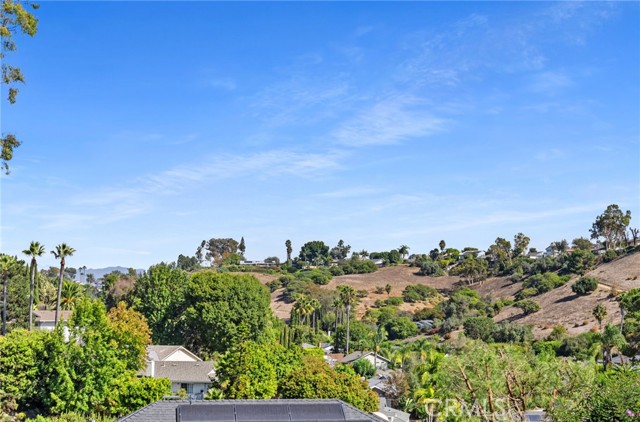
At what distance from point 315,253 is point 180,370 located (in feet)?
476

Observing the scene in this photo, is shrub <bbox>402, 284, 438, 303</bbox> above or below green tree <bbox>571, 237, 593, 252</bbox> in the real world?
below

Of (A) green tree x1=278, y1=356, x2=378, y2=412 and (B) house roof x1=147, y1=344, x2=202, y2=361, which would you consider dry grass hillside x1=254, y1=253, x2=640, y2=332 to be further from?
(A) green tree x1=278, y1=356, x2=378, y2=412

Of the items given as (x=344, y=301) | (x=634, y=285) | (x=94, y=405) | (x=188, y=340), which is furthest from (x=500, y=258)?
(x=94, y=405)

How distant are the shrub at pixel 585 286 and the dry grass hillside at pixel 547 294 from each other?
1005mm

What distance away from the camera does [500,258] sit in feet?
483

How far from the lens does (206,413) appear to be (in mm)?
24969

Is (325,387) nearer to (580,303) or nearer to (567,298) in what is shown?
(580,303)

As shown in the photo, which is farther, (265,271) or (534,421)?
(265,271)

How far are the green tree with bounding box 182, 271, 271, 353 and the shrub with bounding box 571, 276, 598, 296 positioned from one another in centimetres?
6511

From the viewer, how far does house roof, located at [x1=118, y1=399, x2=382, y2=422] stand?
2505cm

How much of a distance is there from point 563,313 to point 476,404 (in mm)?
78080

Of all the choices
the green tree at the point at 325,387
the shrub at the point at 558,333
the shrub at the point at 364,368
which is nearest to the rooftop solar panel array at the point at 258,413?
the green tree at the point at 325,387

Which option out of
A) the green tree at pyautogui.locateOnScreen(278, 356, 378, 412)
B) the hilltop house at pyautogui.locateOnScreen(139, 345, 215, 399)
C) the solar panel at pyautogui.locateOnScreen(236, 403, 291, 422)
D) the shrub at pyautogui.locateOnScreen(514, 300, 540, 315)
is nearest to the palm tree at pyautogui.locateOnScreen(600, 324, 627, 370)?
the green tree at pyautogui.locateOnScreen(278, 356, 378, 412)

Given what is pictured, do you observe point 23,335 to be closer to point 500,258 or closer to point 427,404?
point 427,404
